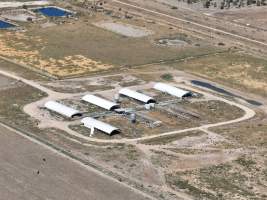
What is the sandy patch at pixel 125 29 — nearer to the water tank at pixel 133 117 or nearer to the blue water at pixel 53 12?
the blue water at pixel 53 12

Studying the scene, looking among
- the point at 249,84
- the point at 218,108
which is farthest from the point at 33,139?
the point at 249,84

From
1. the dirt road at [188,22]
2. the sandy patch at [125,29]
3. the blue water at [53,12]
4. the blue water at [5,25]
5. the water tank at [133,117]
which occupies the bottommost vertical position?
the blue water at [5,25]

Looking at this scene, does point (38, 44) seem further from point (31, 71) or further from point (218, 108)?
point (218, 108)

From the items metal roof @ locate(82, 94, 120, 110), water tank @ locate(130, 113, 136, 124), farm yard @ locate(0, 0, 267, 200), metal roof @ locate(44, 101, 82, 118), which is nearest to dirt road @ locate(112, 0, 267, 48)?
farm yard @ locate(0, 0, 267, 200)

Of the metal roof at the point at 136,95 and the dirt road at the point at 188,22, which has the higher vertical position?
the dirt road at the point at 188,22

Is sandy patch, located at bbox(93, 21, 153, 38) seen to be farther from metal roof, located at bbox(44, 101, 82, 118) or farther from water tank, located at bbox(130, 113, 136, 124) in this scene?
water tank, located at bbox(130, 113, 136, 124)

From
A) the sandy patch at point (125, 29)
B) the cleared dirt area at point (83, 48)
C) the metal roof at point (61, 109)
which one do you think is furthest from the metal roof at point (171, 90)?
the sandy patch at point (125, 29)
